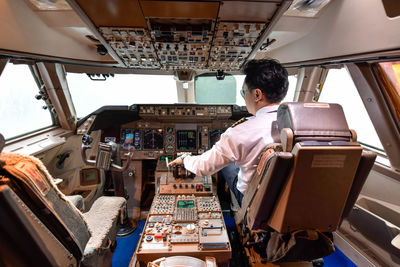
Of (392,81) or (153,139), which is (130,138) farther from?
(392,81)

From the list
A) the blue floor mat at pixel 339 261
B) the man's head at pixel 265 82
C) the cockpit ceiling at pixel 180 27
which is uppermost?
the cockpit ceiling at pixel 180 27

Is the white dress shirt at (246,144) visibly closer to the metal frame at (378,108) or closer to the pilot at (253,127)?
the pilot at (253,127)

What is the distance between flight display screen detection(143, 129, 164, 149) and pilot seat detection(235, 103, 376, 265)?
196 cm

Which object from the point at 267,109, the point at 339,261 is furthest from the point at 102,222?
the point at 339,261

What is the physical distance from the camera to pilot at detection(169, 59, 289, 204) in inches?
52.1

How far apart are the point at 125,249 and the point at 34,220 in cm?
187

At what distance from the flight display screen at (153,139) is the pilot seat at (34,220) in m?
1.98

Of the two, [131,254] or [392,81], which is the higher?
[392,81]

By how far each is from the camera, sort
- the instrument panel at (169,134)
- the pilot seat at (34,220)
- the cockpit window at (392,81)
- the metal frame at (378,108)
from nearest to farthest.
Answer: the pilot seat at (34,220) → the cockpit window at (392,81) → the metal frame at (378,108) → the instrument panel at (169,134)

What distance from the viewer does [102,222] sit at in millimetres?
1202

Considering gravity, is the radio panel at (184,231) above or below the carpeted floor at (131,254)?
above

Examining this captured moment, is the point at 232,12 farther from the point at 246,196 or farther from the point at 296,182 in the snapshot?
the point at 246,196

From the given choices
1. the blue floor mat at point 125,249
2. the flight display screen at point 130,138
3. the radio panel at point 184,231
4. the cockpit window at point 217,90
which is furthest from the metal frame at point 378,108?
the blue floor mat at point 125,249

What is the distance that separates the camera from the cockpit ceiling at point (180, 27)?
123 centimetres
